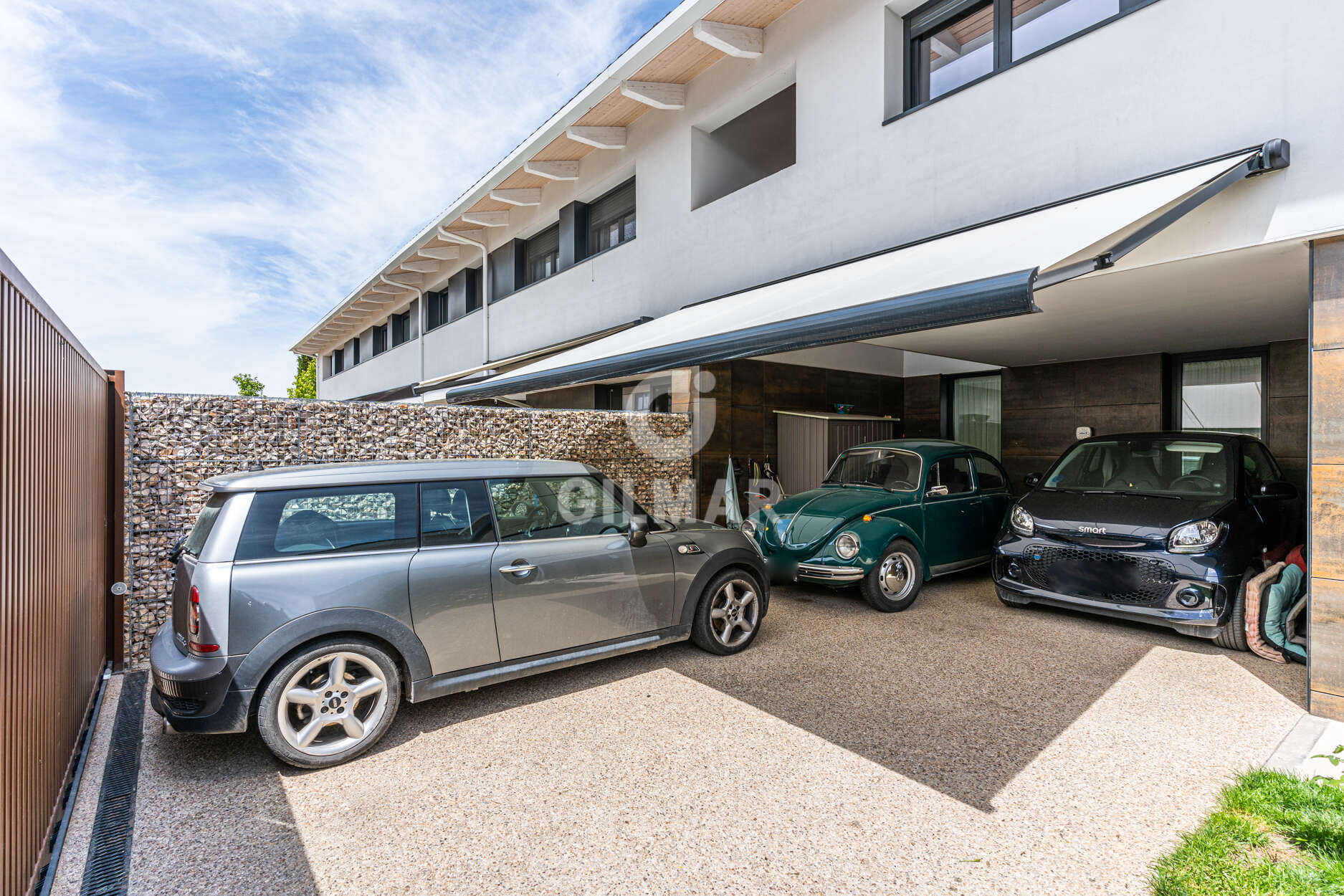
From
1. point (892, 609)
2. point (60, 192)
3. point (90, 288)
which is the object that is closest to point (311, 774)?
point (892, 609)

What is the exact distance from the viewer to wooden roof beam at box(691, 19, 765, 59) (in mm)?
8023

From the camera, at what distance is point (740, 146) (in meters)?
10.0

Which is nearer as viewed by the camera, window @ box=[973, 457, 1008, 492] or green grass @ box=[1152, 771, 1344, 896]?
green grass @ box=[1152, 771, 1344, 896]

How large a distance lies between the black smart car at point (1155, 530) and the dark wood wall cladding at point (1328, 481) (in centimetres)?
121

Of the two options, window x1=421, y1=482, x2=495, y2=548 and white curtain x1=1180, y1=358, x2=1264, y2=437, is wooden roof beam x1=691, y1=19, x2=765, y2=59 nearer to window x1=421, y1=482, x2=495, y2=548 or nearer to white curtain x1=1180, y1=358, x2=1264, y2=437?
window x1=421, y1=482, x2=495, y2=548

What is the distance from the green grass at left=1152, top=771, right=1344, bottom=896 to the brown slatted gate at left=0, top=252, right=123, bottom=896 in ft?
13.6

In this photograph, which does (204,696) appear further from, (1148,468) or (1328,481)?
(1148,468)

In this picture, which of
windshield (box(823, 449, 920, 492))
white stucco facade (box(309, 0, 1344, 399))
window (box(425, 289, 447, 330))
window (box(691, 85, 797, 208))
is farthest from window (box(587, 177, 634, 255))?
window (box(425, 289, 447, 330))

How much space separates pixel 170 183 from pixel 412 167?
15.1ft

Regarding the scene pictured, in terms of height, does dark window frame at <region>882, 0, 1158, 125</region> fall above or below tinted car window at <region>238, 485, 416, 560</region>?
above

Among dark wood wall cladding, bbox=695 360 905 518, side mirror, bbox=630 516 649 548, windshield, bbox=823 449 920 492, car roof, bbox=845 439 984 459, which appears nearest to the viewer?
side mirror, bbox=630 516 649 548

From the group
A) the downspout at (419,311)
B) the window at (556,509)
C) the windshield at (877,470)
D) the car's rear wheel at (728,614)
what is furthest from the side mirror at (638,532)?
the downspout at (419,311)

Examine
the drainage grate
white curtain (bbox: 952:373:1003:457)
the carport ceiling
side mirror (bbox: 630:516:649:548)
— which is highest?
the carport ceiling

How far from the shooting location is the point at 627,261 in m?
10.7
